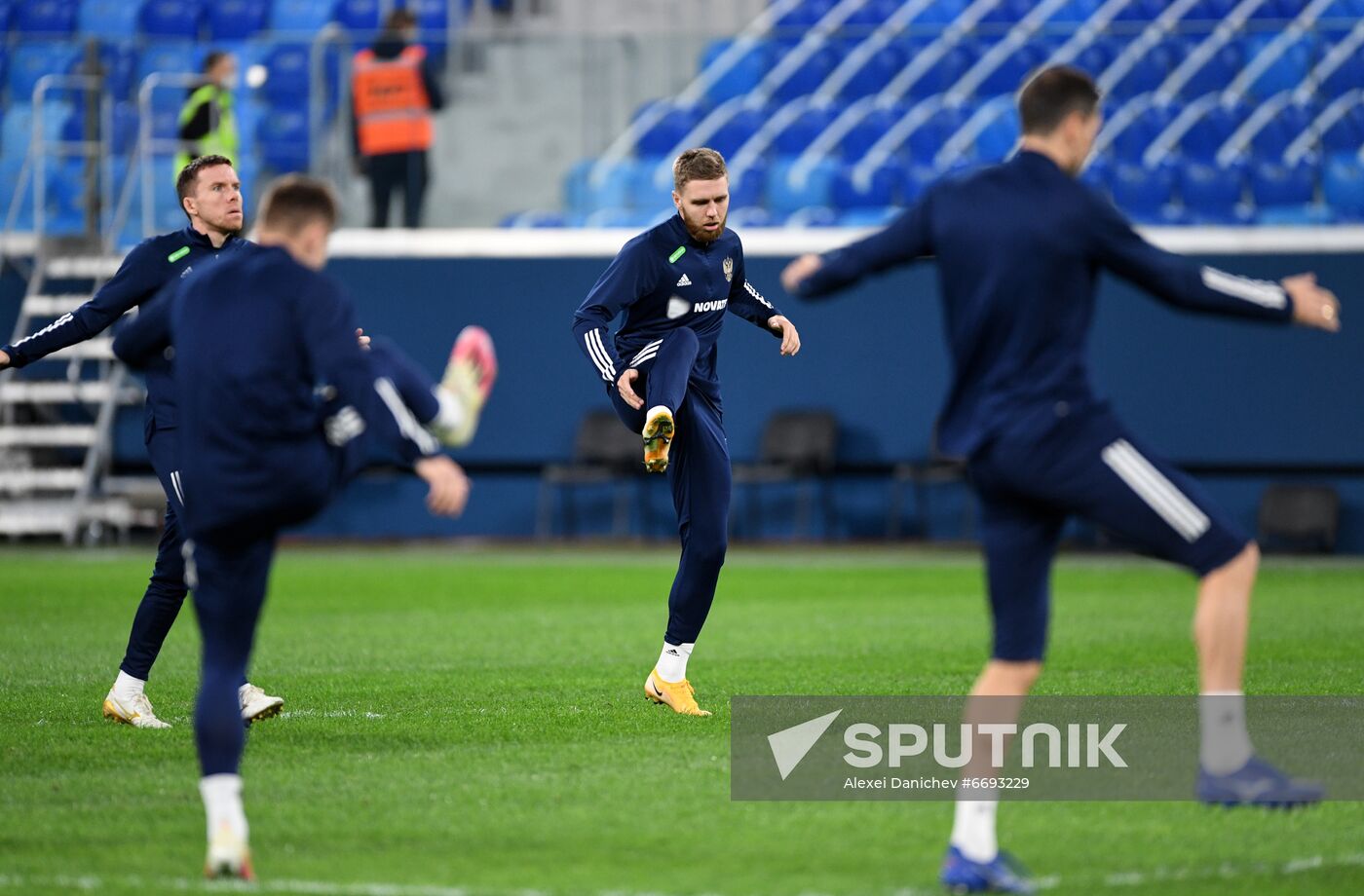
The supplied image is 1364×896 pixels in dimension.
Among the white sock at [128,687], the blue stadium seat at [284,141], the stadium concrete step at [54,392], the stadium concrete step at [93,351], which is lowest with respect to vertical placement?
the stadium concrete step at [54,392]

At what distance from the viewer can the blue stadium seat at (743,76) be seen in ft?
70.6

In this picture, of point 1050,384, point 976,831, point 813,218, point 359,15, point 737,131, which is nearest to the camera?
point 976,831

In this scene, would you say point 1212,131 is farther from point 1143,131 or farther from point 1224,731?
point 1224,731

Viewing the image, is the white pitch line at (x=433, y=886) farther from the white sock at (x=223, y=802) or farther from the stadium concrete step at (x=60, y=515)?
the stadium concrete step at (x=60, y=515)

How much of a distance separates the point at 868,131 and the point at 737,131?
4.81 ft

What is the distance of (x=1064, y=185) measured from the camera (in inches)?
217

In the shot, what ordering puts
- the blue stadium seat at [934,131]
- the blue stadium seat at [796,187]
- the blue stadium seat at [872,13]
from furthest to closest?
the blue stadium seat at [872,13]
the blue stadium seat at [796,187]
the blue stadium seat at [934,131]

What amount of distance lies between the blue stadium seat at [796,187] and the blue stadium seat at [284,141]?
17.4ft

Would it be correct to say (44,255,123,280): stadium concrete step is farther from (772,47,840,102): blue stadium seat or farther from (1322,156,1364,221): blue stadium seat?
(1322,156,1364,221): blue stadium seat

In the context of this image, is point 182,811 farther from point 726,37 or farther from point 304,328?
point 726,37

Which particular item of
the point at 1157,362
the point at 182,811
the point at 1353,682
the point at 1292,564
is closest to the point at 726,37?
the point at 1157,362

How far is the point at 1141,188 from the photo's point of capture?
2005 cm

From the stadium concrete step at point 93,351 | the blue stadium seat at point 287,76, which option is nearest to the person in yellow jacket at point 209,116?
the blue stadium seat at point 287,76

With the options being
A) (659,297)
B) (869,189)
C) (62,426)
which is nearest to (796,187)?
(869,189)
